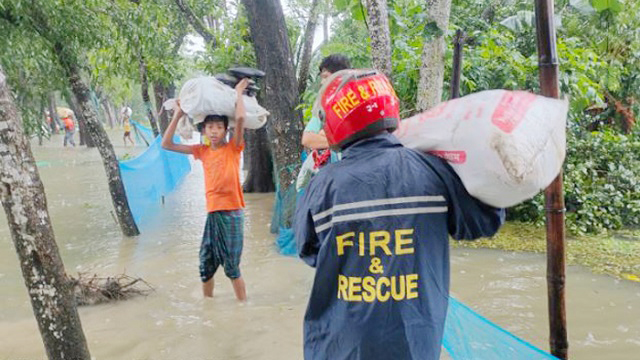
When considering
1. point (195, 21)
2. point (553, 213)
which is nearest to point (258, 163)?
point (195, 21)

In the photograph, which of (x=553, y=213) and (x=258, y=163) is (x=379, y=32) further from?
(x=258, y=163)

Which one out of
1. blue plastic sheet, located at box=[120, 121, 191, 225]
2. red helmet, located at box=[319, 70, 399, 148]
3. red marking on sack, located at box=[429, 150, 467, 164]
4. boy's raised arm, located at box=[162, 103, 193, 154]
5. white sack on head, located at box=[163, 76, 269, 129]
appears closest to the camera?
red marking on sack, located at box=[429, 150, 467, 164]

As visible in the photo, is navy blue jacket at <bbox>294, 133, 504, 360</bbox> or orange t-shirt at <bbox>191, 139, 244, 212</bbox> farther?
orange t-shirt at <bbox>191, 139, 244, 212</bbox>

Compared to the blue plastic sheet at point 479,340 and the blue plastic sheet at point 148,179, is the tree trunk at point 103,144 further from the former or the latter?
the blue plastic sheet at point 479,340

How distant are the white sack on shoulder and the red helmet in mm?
170

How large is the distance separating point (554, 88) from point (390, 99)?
80cm

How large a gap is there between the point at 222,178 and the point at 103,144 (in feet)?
10.4

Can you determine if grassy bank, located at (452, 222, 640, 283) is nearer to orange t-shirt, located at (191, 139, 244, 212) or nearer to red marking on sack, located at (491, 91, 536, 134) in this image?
orange t-shirt, located at (191, 139, 244, 212)

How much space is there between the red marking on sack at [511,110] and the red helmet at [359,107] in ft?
1.06

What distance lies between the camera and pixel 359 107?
1.47 meters

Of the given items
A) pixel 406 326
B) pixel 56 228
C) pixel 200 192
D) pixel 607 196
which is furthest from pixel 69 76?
pixel 607 196

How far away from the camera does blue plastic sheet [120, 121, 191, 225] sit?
21.7 ft

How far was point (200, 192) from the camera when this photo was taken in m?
9.85

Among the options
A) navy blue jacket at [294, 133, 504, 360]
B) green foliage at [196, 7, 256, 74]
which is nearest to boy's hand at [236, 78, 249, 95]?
navy blue jacket at [294, 133, 504, 360]
